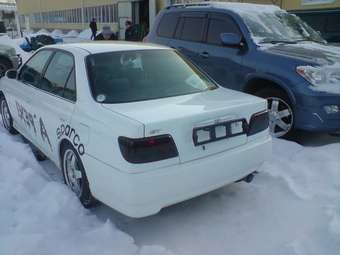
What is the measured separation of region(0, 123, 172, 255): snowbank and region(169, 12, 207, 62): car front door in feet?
11.3

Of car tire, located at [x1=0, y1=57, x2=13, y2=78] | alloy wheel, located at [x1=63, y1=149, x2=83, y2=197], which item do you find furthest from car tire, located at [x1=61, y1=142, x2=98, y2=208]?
car tire, located at [x1=0, y1=57, x2=13, y2=78]

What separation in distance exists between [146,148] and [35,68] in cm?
253

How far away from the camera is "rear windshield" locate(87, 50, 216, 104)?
10.8 ft

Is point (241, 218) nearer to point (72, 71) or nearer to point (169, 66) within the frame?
point (169, 66)

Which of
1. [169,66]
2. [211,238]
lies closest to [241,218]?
[211,238]

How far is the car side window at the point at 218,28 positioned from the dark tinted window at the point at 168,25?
95cm

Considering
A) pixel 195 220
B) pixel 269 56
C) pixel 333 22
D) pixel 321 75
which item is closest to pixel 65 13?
pixel 333 22

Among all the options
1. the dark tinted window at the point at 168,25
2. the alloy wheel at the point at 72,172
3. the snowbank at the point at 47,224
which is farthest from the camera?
the dark tinted window at the point at 168,25

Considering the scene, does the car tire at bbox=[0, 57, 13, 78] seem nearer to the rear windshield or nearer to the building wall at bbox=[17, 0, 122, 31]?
the rear windshield

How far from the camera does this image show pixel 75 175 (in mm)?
3494

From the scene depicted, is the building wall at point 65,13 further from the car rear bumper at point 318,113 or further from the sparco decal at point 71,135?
the sparco decal at point 71,135

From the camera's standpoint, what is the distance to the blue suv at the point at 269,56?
473 centimetres

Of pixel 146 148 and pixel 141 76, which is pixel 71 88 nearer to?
pixel 141 76

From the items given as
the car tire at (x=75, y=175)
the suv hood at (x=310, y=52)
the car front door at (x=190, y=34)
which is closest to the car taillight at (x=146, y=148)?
the car tire at (x=75, y=175)
